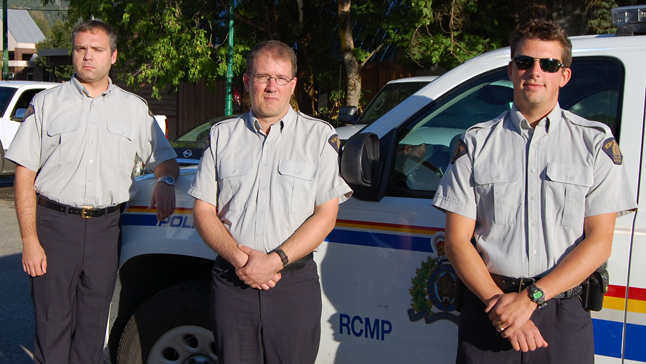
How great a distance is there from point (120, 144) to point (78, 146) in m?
0.20

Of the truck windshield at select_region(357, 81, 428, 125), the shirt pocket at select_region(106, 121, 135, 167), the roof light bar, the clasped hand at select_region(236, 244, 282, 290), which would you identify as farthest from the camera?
the truck windshield at select_region(357, 81, 428, 125)

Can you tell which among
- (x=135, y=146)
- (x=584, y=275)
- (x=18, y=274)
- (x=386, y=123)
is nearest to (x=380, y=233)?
(x=386, y=123)

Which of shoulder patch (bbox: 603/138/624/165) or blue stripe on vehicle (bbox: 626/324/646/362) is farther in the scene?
blue stripe on vehicle (bbox: 626/324/646/362)

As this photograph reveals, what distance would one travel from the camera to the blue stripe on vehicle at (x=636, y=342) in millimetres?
2107

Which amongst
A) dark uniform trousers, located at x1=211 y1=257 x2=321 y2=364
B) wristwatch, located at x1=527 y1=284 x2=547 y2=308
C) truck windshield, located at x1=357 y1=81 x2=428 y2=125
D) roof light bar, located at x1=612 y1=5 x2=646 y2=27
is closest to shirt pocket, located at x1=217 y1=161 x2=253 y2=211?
dark uniform trousers, located at x1=211 y1=257 x2=321 y2=364

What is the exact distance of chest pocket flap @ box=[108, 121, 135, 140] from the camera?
2.94m

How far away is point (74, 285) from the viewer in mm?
2902

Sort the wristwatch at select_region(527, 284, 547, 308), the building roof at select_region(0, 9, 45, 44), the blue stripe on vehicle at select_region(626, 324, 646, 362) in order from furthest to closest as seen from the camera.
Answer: the building roof at select_region(0, 9, 45, 44)
the blue stripe on vehicle at select_region(626, 324, 646, 362)
the wristwatch at select_region(527, 284, 547, 308)

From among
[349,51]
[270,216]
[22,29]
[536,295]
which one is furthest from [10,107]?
[22,29]

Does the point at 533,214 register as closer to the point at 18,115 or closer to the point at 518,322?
the point at 518,322

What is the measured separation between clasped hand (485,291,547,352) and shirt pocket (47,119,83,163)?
2.07 m

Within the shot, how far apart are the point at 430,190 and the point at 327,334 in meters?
0.78

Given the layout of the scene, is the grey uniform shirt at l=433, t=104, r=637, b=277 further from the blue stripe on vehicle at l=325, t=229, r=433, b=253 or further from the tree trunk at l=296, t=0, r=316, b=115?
the tree trunk at l=296, t=0, r=316, b=115

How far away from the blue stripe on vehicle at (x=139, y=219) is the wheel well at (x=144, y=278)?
0.60ft
